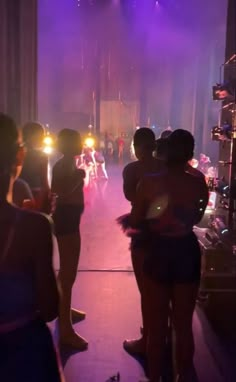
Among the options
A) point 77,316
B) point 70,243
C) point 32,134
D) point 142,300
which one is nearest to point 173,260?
point 142,300

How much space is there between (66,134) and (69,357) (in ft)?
4.69

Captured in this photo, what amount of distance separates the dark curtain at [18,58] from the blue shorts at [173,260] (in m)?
4.69

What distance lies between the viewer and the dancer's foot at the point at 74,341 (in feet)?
10.1

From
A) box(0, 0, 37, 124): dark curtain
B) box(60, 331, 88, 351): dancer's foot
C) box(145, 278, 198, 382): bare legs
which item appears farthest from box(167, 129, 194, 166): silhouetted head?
box(0, 0, 37, 124): dark curtain

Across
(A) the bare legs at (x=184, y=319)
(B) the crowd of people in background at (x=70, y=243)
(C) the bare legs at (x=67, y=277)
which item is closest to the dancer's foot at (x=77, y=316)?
(B) the crowd of people in background at (x=70, y=243)

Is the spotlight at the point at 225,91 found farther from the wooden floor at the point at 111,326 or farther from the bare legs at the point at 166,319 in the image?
the bare legs at the point at 166,319

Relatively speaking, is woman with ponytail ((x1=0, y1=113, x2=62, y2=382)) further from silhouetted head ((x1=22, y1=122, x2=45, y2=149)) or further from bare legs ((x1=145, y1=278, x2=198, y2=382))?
silhouetted head ((x1=22, y1=122, x2=45, y2=149))

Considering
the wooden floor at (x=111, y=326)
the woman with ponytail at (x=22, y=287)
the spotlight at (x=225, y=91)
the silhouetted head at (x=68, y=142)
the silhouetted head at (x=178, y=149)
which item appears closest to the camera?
the woman with ponytail at (x=22, y=287)

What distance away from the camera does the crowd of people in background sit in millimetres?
1186

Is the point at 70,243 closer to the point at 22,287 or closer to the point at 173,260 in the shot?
the point at 173,260

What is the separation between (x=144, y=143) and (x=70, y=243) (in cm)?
83

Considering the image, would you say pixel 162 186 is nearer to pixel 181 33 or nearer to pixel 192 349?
pixel 192 349

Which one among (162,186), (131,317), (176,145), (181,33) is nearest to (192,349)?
(162,186)

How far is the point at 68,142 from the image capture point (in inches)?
117
